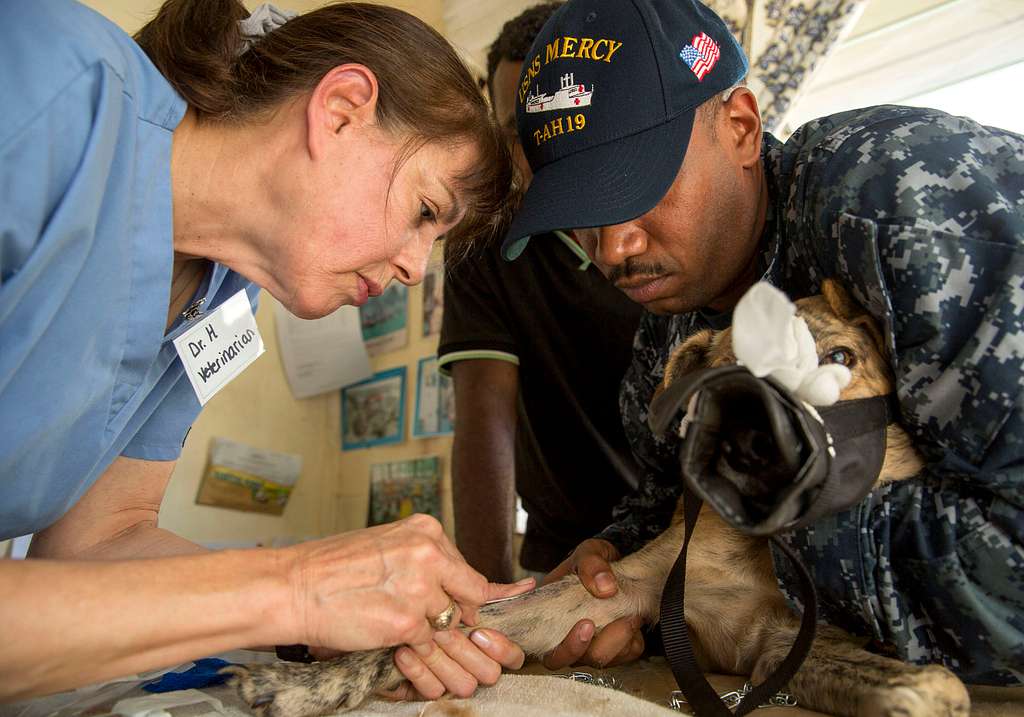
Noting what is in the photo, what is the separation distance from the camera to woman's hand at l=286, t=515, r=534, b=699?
3.61ft

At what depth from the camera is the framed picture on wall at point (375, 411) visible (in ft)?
13.8

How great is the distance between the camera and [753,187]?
5.30ft

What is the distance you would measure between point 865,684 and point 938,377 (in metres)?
0.45

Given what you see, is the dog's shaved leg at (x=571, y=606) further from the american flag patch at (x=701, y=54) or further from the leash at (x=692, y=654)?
the american flag patch at (x=701, y=54)

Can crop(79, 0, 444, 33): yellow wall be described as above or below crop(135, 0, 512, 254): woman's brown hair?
above

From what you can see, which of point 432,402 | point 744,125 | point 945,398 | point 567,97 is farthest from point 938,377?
point 432,402

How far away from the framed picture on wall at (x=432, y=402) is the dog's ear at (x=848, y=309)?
8.72ft

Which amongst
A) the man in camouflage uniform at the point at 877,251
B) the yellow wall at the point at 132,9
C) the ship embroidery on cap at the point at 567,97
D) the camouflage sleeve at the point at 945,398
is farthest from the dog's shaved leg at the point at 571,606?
the yellow wall at the point at 132,9

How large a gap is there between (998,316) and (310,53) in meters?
1.13

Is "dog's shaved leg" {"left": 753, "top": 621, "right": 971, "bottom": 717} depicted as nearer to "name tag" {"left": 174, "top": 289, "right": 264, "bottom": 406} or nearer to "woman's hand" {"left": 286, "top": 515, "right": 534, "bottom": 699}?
"woman's hand" {"left": 286, "top": 515, "right": 534, "bottom": 699}

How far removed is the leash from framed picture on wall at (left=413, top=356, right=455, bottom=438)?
102 inches

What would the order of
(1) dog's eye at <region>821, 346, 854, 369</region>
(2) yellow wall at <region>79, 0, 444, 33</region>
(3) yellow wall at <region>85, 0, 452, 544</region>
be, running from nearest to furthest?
(1) dog's eye at <region>821, 346, 854, 369</region>
(2) yellow wall at <region>79, 0, 444, 33</region>
(3) yellow wall at <region>85, 0, 452, 544</region>

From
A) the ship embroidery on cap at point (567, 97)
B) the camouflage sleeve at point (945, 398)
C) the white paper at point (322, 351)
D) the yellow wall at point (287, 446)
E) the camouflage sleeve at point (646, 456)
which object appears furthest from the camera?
the white paper at point (322, 351)

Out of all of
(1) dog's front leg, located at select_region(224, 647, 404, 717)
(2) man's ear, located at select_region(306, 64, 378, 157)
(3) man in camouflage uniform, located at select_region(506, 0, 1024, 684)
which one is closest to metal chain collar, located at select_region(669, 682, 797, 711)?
(3) man in camouflage uniform, located at select_region(506, 0, 1024, 684)
